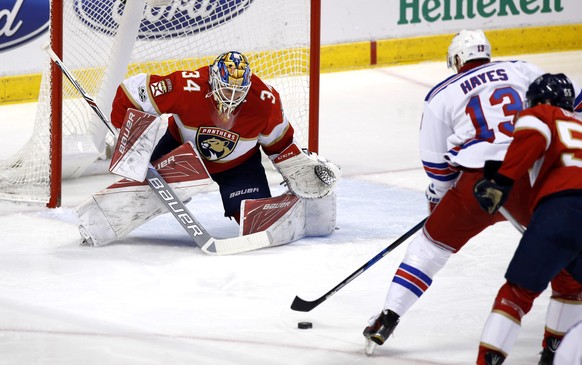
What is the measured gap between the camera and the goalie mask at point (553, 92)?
338 cm

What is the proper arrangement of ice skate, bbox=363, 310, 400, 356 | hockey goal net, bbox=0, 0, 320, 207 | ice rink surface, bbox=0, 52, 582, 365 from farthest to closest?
hockey goal net, bbox=0, 0, 320, 207
ice rink surface, bbox=0, 52, 582, 365
ice skate, bbox=363, 310, 400, 356

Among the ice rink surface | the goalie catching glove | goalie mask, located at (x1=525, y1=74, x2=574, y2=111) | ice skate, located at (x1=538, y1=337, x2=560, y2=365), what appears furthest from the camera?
the goalie catching glove

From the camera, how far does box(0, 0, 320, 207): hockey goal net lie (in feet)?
18.6

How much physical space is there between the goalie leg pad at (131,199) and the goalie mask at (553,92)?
69.2 inches

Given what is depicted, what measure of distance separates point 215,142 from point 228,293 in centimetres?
81

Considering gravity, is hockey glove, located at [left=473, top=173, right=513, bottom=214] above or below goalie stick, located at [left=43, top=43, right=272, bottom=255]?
above

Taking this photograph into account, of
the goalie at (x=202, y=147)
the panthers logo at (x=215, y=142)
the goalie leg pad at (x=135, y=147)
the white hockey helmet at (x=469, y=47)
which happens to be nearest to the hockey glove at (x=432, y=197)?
the white hockey helmet at (x=469, y=47)

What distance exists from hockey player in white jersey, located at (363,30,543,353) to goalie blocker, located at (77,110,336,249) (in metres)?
1.28

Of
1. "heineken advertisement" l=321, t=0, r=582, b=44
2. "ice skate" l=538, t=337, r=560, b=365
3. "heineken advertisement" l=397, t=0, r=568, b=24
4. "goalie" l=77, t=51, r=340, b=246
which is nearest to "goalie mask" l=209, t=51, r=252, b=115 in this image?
"goalie" l=77, t=51, r=340, b=246

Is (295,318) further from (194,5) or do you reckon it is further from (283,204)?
(194,5)

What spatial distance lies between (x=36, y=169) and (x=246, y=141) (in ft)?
3.99

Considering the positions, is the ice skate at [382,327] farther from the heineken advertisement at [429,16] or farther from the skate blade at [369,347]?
the heineken advertisement at [429,16]

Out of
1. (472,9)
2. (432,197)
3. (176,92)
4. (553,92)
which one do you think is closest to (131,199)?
(176,92)

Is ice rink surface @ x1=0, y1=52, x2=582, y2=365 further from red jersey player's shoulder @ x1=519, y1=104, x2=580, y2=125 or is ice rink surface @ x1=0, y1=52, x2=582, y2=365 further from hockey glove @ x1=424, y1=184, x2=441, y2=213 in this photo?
red jersey player's shoulder @ x1=519, y1=104, x2=580, y2=125
